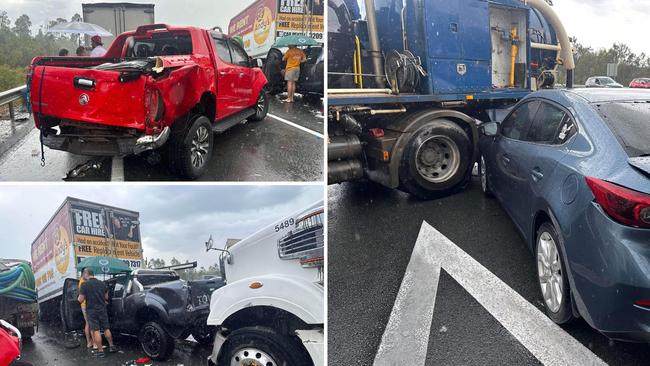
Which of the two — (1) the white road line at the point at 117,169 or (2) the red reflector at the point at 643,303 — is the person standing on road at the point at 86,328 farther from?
(2) the red reflector at the point at 643,303

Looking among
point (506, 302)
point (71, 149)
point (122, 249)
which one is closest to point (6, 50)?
point (71, 149)

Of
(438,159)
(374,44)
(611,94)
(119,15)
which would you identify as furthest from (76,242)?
(438,159)

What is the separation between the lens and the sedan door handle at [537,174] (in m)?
3.92

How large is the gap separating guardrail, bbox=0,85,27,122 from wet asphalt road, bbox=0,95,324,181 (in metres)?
0.09

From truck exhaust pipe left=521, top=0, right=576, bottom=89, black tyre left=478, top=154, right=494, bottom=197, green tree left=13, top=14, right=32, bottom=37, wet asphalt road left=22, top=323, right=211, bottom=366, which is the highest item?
truck exhaust pipe left=521, top=0, right=576, bottom=89

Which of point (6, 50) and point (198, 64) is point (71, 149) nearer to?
point (6, 50)

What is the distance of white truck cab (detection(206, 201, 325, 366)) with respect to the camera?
2408 mm

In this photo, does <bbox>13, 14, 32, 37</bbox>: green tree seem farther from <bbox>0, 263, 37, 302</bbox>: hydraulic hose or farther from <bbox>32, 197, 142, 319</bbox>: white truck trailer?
<bbox>0, 263, 37, 302</bbox>: hydraulic hose

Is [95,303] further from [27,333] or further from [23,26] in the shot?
[23,26]

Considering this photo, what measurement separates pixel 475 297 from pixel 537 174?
103 cm

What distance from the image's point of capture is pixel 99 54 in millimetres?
4074

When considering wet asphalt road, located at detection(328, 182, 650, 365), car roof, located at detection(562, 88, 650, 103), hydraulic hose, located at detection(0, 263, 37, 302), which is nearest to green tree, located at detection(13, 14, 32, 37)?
hydraulic hose, located at detection(0, 263, 37, 302)

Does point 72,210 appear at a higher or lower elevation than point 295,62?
lower

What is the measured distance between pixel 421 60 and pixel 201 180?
376 cm
